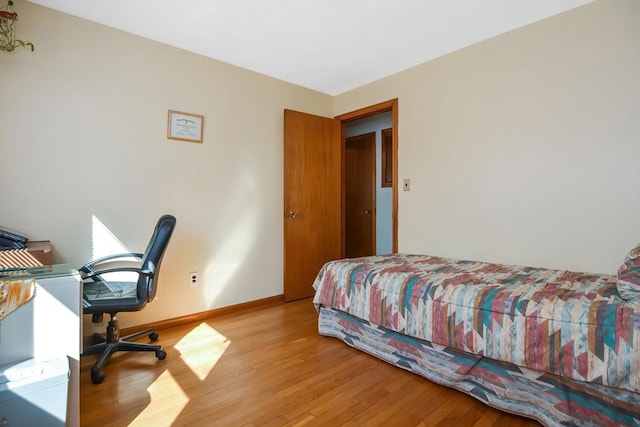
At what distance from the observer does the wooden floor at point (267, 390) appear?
1.56 metres

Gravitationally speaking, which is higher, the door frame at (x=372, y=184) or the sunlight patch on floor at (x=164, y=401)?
the door frame at (x=372, y=184)

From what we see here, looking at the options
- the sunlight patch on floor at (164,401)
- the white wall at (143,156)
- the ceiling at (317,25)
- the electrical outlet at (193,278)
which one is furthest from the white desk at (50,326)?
the ceiling at (317,25)

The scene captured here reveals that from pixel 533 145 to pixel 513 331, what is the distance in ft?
5.21

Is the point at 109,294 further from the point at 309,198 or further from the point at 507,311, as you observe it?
the point at 507,311

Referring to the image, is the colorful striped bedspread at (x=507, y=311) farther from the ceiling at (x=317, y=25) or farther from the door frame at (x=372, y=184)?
the door frame at (x=372, y=184)

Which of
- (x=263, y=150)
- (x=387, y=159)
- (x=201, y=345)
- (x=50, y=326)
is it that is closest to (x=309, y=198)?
(x=263, y=150)

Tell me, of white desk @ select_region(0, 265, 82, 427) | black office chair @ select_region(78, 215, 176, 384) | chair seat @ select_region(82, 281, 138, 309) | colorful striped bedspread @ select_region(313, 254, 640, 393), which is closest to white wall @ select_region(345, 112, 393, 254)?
colorful striped bedspread @ select_region(313, 254, 640, 393)

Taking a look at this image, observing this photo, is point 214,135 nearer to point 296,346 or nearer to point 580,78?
point 296,346

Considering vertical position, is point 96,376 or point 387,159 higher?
point 387,159

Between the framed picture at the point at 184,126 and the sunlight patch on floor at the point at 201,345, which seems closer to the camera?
the sunlight patch on floor at the point at 201,345

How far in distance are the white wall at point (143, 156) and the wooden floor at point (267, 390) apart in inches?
31.1

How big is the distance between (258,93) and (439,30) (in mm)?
1835

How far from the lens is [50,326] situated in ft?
4.07

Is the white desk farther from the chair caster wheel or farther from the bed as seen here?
the bed
